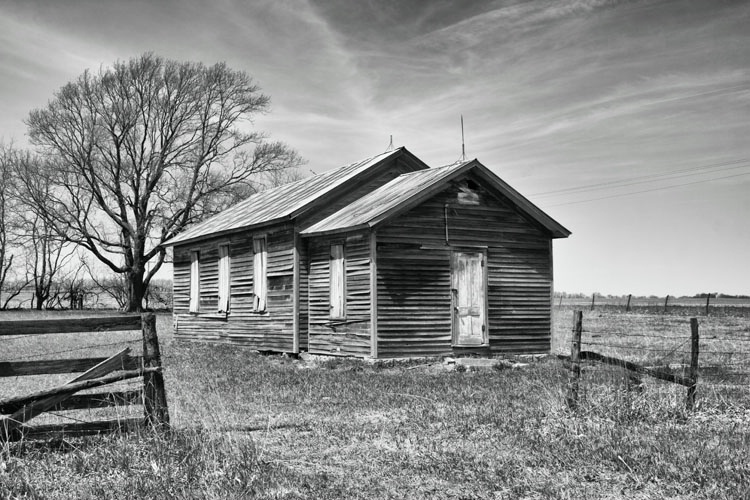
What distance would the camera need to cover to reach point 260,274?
21.7m

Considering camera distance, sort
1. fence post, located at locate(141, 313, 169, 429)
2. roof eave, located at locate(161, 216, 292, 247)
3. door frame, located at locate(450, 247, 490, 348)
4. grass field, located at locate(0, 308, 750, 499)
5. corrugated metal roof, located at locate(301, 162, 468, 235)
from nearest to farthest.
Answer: grass field, located at locate(0, 308, 750, 499)
fence post, located at locate(141, 313, 169, 429)
corrugated metal roof, located at locate(301, 162, 468, 235)
door frame, located at locate(450, 247, 490, 348)
roof eave, located at locate(161, 216, 292, 247)

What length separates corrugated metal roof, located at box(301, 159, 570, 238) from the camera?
17750mm

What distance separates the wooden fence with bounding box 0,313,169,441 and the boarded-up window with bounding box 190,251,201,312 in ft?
56.7

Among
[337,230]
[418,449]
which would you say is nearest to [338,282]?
[337,230]

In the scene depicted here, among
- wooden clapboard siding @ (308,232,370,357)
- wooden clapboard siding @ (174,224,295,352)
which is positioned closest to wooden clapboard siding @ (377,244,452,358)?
wooden clapboard siding @ (308,232,370,357)

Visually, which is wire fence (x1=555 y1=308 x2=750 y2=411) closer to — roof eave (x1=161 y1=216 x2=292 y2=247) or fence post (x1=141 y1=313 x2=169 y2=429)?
fence post (x1=141 y1=313 x2=169 y2=429)

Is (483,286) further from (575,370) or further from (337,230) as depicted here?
(575,370)

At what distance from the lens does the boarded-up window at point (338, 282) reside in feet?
61.5

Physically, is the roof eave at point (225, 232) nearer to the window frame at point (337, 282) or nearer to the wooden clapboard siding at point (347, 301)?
the wooden clapboard siding at point (347, 301)

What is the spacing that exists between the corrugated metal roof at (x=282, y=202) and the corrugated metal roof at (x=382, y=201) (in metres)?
0.86

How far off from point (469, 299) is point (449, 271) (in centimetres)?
86

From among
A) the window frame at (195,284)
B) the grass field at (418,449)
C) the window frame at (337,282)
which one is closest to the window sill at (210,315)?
the window frame at (195,284)

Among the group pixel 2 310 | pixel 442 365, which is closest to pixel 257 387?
pixel 442 365

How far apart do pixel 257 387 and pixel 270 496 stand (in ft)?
24.1
